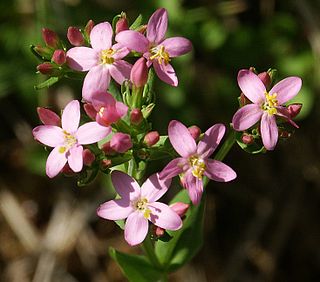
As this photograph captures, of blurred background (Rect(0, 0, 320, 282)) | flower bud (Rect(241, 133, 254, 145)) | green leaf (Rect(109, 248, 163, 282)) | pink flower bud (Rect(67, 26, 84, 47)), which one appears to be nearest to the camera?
flower bud (Rect(241, 133, 254, 145))

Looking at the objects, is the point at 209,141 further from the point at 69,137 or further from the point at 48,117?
the point at 48,117

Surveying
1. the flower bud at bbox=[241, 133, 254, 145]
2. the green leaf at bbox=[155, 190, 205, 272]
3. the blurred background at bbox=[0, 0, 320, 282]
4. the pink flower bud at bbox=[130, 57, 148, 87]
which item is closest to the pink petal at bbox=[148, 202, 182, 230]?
the flower bud at bbox=[241, 133, 254, 145]

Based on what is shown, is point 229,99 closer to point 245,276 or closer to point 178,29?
point 178,29

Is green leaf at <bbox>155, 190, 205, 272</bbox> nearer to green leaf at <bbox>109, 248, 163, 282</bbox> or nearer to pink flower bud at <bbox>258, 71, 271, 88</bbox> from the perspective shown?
green leaf at <bbox>109, 248, 163, 282</bbox>

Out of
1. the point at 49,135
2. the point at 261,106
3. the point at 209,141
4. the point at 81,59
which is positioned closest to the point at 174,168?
the point at 209,141

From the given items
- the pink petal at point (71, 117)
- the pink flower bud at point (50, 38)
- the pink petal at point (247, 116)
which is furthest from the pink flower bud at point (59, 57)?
the pink petal at point (247, 116)

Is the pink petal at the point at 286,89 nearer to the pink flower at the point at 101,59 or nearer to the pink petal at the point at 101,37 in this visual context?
the pink flower at the point at 101,59
